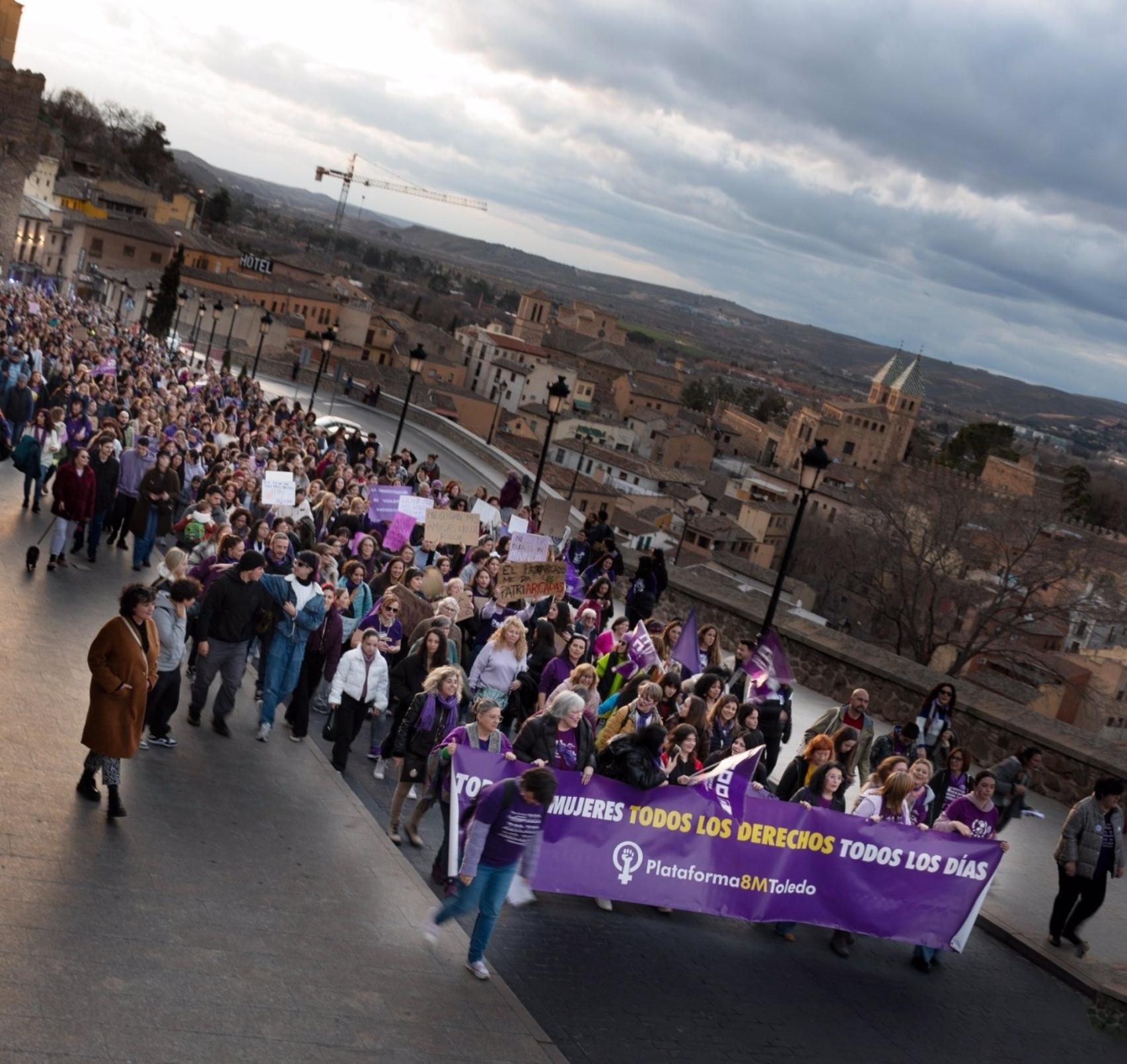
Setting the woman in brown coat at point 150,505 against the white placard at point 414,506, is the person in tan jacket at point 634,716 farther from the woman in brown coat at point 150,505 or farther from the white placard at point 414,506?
the woman in brown coat at point 150,505

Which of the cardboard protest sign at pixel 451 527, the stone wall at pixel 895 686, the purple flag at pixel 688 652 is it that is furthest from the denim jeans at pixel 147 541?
the stone wall at pixel 895 686

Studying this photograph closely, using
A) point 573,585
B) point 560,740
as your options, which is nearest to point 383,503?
point 573,585

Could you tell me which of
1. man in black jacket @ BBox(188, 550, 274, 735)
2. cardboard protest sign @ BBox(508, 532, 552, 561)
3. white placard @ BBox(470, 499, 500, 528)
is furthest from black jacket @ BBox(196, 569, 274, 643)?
white placard @ BBox(470, 499, 500, 528)

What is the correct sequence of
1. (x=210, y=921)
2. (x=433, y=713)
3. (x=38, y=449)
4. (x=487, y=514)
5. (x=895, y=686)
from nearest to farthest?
(x=210, y=921) < (x=433, y=713) < (x=38, y=449) < (x=895, y=686) < (x=487, y=514)

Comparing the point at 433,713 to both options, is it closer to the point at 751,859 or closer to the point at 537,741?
the point at 537,741

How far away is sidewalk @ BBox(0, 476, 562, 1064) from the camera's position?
19.1 ft

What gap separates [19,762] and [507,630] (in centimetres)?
413

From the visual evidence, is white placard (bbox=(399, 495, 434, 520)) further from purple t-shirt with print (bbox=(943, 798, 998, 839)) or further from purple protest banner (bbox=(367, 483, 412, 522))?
purple t-shirt with print (bbox=(943, 798, 998, 839))

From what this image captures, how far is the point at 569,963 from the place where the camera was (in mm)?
7957

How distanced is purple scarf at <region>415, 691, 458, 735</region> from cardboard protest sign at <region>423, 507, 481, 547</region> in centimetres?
618

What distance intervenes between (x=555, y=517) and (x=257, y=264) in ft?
441

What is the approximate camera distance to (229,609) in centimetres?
1009

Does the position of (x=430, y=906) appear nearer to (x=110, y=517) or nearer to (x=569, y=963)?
(x=569, y=963)

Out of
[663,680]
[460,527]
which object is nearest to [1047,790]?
[663,680]
